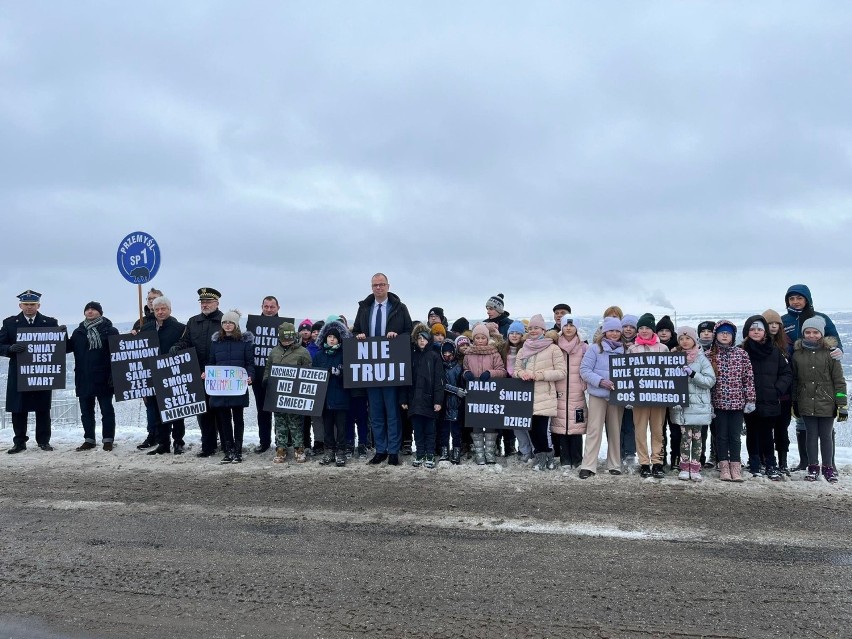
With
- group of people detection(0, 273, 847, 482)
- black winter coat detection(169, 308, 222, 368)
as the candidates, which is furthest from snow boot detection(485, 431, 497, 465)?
black winter coat detection(169, 308, 222, 368)

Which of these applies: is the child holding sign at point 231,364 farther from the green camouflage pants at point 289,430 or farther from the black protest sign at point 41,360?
the black protest sign at point 41,360

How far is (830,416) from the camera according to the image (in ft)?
24.4

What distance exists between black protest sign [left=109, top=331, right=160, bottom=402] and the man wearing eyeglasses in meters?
3.56

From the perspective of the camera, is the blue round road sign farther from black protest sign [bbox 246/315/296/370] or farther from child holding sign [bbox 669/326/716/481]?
child holding sign [bbox 669/326/716/481]

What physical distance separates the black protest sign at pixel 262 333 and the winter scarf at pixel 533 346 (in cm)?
395

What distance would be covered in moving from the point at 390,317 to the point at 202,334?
319cm

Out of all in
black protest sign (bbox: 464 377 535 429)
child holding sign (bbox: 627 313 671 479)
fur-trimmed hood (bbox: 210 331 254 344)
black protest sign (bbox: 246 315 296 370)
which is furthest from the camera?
black protest sign (bbox: 246 315 296 370)

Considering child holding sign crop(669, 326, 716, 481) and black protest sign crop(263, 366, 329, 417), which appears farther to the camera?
black protest sign crop(263, 366, 329, 417)

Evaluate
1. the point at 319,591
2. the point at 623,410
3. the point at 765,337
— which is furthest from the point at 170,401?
the point at 765,337

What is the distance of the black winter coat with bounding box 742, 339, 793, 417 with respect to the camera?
24.7 ft

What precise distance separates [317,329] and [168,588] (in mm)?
5844

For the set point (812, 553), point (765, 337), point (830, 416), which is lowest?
point (812, 553)

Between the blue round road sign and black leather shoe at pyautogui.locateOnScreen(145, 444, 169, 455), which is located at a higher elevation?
the blue round road sign

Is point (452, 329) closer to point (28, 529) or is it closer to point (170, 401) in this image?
point (170, 401)
